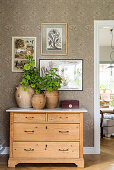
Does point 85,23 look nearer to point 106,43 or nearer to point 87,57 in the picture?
point 87,57

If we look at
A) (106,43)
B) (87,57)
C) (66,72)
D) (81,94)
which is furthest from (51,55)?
(106,43)

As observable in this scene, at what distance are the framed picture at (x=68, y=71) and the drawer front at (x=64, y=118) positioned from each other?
0.66m

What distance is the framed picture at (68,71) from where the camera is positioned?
3.41 m

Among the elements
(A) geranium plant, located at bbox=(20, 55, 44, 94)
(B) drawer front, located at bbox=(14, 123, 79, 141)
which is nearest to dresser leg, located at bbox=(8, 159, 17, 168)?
(B) drawer front, located at bbox=(14, 123, 79, 141)

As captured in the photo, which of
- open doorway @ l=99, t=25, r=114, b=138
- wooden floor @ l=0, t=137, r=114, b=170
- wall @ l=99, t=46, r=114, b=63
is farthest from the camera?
wall @ l=99, t=46, r=114, b=63

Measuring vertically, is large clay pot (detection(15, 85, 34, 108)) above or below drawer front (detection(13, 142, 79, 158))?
above

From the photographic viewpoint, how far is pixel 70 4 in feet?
11.2

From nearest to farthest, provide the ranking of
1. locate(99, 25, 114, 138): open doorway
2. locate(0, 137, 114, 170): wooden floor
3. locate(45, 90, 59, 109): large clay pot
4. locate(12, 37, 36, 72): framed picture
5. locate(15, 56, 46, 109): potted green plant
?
1. locate(0, 137, 114, 170): wooden floor
2. locate(15, 56, 46, 109): potted green plant
3. locate(45, 90, 59, 109): large clay pot
4. locate(12, 37, 36, 72): framed picture
5. locate(99, 25, 114, 138): open doorway

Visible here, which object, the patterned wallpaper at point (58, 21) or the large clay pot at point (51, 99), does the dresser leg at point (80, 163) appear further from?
the large clay pot at point (51, 99)

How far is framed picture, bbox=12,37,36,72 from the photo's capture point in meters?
3.40

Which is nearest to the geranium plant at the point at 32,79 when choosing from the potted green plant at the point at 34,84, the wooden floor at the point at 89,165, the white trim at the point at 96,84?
the potted green plant at the point at 34,84

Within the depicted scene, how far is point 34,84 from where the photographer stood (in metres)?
3.01

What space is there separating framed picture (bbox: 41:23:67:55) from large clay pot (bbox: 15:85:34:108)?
2.38 ft

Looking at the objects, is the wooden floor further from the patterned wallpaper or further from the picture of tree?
the picture of tree
